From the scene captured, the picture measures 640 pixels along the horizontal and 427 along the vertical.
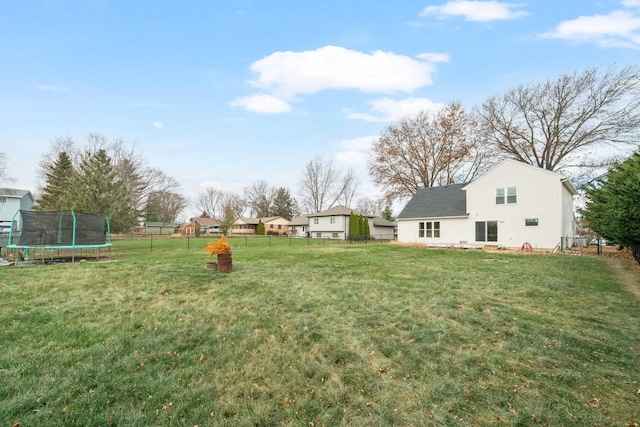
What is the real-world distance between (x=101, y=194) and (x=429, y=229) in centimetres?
2162

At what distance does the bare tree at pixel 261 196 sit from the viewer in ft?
201

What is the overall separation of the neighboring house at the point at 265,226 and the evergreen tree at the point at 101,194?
3234 centimetres

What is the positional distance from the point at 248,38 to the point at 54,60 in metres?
7.32

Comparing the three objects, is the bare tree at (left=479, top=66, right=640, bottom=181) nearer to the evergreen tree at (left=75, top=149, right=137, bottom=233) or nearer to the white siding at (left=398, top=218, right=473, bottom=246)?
the white siding at (left=398, top=218, right=473, bottom=246)

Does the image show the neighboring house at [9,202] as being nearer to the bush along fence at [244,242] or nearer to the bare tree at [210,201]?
the bush along fence at [244,242]

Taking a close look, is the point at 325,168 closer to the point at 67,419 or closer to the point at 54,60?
the point at 54,60

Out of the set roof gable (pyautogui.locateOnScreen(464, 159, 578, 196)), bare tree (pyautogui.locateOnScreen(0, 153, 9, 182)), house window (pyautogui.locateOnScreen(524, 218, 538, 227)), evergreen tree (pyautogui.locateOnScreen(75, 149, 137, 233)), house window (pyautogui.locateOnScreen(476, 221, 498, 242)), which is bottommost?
house window (pyautogui.locateOnScreen(476, 221, 498, 242))

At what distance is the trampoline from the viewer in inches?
421

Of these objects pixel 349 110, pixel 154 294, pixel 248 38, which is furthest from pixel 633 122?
pixel 154 294

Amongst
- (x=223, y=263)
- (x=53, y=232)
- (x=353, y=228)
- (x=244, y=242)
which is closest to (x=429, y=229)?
(x=353, y=228)

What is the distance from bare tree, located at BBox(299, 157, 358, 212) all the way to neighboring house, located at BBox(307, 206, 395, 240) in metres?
10.6

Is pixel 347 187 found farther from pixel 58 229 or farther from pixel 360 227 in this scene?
pixel 58 229

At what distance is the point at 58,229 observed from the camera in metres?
11.4

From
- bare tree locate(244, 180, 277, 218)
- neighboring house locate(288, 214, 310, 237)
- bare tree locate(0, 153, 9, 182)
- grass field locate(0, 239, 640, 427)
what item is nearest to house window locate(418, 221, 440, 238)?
grass field locate(0, 239, 640, 427)
